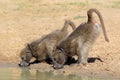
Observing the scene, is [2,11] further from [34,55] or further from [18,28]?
[34,55]

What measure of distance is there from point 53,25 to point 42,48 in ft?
14.0

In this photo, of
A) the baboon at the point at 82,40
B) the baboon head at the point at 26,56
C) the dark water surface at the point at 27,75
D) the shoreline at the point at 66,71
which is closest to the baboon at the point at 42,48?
the baboon head at the point at 26,56

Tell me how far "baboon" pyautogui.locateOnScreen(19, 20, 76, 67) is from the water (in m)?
0.45

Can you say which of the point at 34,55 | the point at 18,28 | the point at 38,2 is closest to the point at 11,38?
the point at 18,28

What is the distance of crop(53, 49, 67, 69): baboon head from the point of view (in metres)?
13.7

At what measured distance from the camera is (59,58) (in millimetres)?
13742

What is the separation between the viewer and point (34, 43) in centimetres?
1441

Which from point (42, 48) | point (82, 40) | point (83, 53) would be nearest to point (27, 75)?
point (42, 48)

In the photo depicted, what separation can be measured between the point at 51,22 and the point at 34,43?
15.3 ft

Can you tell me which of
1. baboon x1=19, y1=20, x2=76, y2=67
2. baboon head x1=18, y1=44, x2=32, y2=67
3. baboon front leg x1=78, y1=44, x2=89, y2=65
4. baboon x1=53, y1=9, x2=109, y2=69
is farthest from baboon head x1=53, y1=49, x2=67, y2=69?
baboon head x1=18, y1=44, x2=32, y2=67

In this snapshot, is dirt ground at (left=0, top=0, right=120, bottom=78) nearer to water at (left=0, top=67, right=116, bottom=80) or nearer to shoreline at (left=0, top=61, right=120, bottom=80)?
shoreline at (left=0, top=61, right=120, bottom=80)

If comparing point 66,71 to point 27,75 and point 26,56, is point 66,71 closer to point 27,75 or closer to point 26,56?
point 27,75

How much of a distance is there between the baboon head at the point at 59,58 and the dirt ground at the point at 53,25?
0.18m

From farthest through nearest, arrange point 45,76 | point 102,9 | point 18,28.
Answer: point 102,9 → point 18,28 → point 45,76
